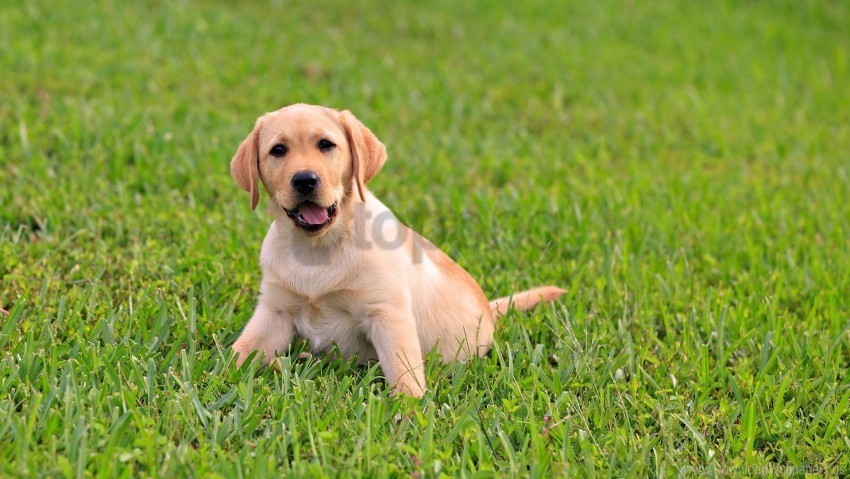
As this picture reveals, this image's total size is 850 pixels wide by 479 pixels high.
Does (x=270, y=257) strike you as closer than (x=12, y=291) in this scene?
Yes

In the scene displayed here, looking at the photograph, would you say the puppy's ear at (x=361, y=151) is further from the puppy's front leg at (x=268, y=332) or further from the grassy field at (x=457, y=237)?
the grassy field at (x=457, y=237)

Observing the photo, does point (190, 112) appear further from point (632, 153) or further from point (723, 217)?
point (723, 217)

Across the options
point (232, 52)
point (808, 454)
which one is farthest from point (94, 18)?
point (808, 454)

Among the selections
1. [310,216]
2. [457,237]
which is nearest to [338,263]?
[310,216]

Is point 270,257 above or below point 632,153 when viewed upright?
above

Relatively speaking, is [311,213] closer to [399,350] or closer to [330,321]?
[330,321]

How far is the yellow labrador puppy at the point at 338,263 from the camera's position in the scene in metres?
3.45

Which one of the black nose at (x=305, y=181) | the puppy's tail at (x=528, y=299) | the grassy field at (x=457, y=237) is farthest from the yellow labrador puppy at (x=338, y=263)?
the puppy's tail at (x=528, y=299)

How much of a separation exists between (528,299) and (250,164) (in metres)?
1.51

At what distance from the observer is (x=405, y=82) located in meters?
8.58

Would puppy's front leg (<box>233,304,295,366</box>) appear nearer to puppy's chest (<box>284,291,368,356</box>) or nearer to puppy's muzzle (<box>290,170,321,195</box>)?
puppy's chest (<box>284,291,368,356</box>)

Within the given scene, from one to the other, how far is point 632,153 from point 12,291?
491 cm

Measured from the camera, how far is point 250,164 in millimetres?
3578

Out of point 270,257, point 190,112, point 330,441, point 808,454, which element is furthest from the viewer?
point 190,112
